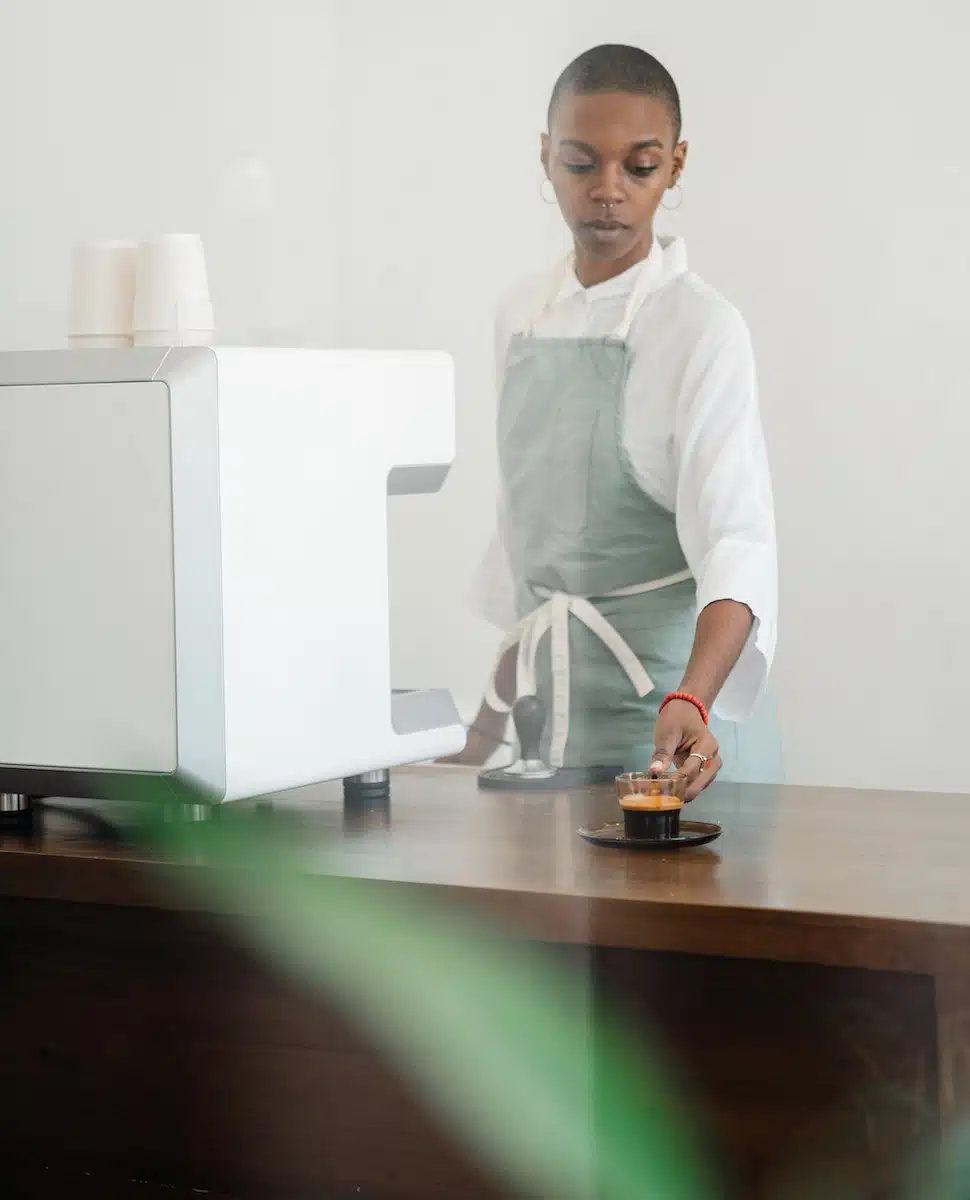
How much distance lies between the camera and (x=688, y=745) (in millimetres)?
1510

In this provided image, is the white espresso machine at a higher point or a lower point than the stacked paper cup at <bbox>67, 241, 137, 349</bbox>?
lower

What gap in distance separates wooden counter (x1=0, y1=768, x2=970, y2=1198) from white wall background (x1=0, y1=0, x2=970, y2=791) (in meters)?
0.51

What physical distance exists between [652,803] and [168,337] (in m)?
0.67

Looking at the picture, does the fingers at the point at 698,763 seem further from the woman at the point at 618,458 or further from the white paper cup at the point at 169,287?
the white paper cup at the point at 169,287

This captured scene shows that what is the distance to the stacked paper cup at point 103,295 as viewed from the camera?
1677 mm

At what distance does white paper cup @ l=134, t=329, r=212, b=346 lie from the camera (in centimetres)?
164

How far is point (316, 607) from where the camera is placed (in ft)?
4.86

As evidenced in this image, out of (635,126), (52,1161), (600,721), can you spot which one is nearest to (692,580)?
(600,721)

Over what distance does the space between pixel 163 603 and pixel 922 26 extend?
119 centimetres

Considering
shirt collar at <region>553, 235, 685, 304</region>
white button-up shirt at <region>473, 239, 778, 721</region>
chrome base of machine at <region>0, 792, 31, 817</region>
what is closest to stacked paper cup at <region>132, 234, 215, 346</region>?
chrome base of machine at <region>0, 792, 31, 817</region>

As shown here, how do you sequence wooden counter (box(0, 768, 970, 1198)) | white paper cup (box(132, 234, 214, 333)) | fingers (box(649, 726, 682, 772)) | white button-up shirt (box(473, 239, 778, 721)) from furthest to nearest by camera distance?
white button-up shirt (box(473, 239, 778, 721)), white paper cup (box(132, 234, 214, 333)), fingers (box(649, 726, 682, 772)), wooden counter (box(0, 768, 970, 1198))

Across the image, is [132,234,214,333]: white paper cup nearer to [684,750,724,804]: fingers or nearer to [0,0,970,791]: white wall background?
[0,0,970,791]: white wall background

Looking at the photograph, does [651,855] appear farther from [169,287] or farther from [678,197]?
[678,197]

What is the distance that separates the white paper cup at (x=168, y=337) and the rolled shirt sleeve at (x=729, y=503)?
0.55 meters
